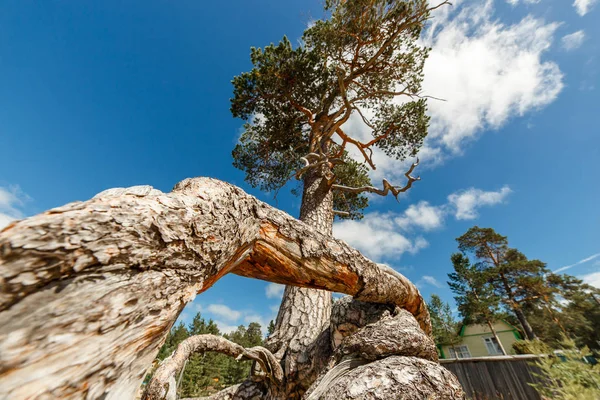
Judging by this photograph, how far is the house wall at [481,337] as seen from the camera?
82.3 ft

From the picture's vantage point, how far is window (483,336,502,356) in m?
24.8

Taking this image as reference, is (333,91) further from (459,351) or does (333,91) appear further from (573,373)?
(459,351)

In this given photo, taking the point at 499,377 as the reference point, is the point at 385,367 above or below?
below

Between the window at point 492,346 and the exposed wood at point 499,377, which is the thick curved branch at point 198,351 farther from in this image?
the window at point 492,346

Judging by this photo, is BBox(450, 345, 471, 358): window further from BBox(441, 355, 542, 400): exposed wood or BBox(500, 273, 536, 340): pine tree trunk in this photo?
BBox(441, 355, 542, 400): exposed wood

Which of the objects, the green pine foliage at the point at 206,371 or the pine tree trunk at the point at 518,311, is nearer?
the green pine foliage at the point at 206,371

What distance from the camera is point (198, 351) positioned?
230 centimetres

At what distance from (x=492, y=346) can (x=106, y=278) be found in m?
35.0

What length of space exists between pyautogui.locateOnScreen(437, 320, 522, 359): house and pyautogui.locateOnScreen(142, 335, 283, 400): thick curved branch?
2927cm

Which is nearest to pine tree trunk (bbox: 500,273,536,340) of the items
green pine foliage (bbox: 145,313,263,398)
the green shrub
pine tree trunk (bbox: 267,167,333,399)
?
green pine foliage (bbox: 145,313,263,398)

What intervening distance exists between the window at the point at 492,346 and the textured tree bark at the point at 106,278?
A: 3402cm

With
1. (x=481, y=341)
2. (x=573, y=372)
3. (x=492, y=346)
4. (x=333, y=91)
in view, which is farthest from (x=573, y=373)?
(x=481, y=341)

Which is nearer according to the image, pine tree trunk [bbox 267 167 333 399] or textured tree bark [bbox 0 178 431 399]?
→ textured tree bark [bbox 0 178 431 399]

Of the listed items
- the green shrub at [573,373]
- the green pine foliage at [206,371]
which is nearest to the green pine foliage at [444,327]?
the green pine foliage at [206,371]
